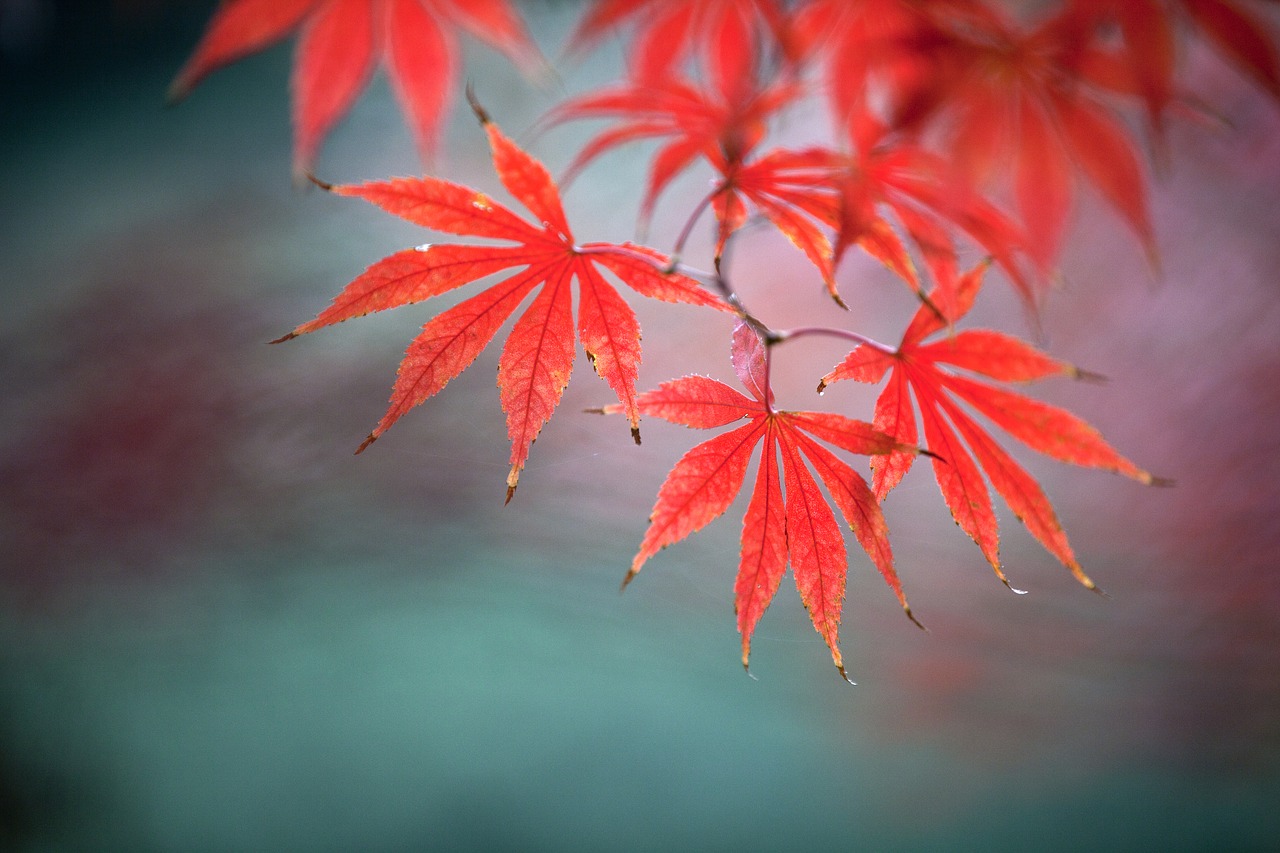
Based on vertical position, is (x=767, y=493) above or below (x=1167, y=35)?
below

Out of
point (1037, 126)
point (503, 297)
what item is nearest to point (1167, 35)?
point (1037, 126)

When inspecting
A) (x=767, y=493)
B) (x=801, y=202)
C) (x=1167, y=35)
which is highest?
(x=1167, y=35)

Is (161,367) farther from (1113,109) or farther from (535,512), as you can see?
(1113,109)

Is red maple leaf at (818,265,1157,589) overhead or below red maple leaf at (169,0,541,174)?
below

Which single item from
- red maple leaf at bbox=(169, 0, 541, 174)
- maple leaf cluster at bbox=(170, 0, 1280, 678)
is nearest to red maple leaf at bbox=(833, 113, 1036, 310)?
maple leaf cluster at bbox=(170, 0, 1280, 678)

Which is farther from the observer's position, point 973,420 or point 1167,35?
point 973,420

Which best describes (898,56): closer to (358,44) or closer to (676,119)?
(676,119)

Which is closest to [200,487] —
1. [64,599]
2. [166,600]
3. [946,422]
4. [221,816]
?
[166,600]

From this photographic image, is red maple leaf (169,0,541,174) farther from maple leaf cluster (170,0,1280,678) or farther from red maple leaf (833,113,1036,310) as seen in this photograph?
red maple leaf (833,113,1036,310)
